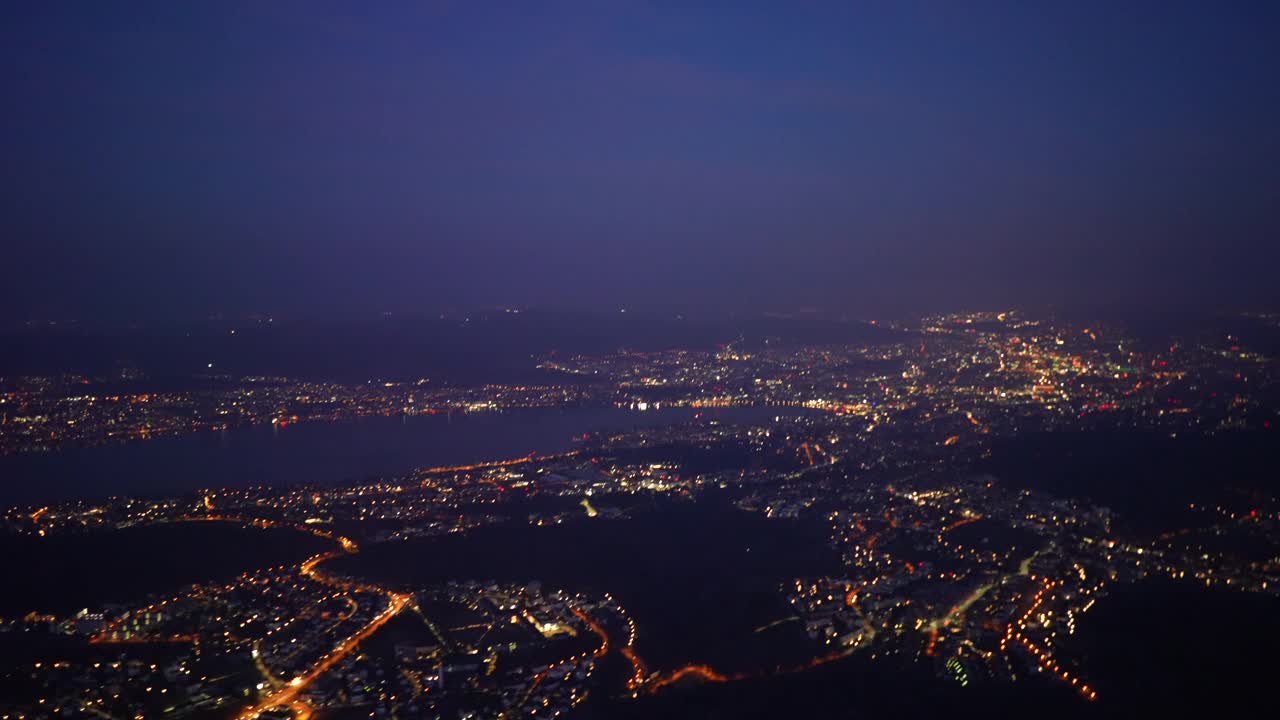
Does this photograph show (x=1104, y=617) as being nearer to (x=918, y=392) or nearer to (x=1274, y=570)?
(x=1274, y=570)

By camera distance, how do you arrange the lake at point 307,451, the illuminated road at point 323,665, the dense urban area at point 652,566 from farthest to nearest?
1. the lake at point 307,451
2. the dense urban area at point 652,566
3. the illuminated road at point 323,665

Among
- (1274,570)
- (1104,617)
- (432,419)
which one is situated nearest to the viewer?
(1104,617)

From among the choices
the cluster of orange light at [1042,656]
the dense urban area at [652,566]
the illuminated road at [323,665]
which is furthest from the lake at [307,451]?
the cluster of orange light at [1042,656]

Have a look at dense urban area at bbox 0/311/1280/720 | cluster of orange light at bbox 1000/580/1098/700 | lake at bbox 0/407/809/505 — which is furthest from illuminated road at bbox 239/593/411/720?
lake at bbox 0/407/809/505

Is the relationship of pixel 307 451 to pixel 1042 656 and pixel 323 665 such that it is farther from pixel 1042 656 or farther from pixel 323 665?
pixel 1042 656

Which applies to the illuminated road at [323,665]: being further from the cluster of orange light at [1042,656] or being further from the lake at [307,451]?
the lake at [307,451]

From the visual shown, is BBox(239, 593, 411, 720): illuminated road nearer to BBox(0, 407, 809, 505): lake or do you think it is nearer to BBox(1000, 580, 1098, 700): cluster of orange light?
BBox(1000, 580, 1098, 700): cluster of orange light

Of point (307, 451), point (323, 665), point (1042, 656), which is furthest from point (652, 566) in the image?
point (307, 451)

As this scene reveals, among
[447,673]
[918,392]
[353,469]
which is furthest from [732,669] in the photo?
[918,392]
